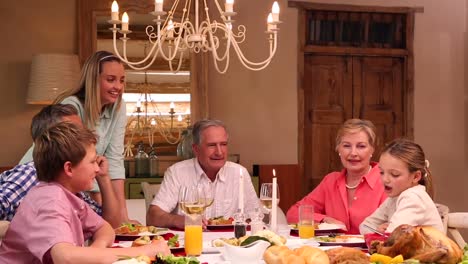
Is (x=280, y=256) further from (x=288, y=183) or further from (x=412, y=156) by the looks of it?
(x=288, y=183)

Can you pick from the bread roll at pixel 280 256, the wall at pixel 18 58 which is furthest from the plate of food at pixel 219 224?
the wall at pixel 18 58

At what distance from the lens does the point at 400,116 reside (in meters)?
7.06

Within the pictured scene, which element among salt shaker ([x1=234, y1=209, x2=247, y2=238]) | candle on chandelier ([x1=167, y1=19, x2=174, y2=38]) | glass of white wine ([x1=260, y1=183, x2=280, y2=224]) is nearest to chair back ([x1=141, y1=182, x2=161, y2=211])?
candle on chandelier ([x1=167, y1=19, x2=174, y2=38])

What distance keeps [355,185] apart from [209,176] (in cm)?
70

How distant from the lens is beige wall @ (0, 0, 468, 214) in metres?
6.12

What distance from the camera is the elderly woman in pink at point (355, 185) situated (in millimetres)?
3443

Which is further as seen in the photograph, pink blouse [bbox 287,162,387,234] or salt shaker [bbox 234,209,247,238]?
pink blouse [bbox 287,162,387,234]

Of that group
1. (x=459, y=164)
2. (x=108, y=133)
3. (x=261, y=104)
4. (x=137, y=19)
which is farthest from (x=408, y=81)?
(x=108, y=133)

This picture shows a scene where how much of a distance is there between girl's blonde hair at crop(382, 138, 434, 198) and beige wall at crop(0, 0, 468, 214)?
3653 mm

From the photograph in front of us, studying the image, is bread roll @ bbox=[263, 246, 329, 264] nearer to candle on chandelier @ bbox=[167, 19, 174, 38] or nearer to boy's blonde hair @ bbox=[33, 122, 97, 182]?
boy's blonde hair @ bbox=[33, 122, 97, 182]

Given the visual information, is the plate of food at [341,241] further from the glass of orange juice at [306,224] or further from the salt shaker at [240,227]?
the salt shaker at [240,227]

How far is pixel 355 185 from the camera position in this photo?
351cm

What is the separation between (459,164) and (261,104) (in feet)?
6.50

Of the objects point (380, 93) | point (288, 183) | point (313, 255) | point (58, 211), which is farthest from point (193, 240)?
point (380, 93)
